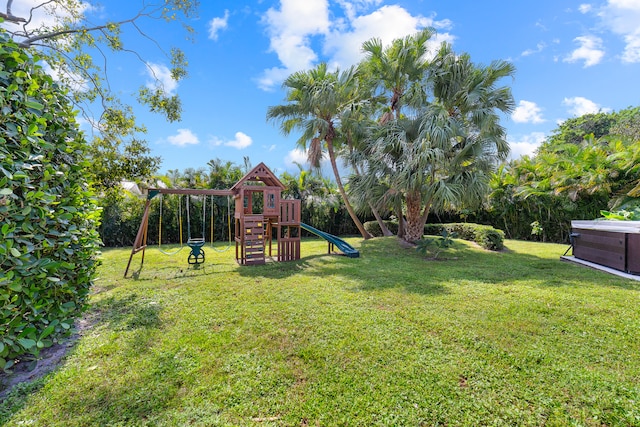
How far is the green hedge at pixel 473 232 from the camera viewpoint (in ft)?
32.0

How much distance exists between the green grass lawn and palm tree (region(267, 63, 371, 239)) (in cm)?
733

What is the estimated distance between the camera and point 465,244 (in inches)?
415

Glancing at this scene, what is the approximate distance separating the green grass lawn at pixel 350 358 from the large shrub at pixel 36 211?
52cm

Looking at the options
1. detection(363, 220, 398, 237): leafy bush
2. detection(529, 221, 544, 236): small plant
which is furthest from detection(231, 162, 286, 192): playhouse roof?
detection(529, 221, 544, 236): small plant

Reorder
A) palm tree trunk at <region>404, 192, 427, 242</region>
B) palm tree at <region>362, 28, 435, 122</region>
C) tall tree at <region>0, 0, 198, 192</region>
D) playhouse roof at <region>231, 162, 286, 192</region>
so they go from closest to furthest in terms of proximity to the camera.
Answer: tall tree at <region>0, 0, 198, 192</region> → playhouse roof at <region>231, 162, 286, 192</region> → palm tree trunk at <region>404, 192, 427, 242</region> → palm tree at <region>362, 28, 435, 122</region>

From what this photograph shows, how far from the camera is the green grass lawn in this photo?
1964 millimetres

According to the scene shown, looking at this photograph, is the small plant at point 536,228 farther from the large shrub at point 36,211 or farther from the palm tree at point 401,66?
the large shrub at point 36,211

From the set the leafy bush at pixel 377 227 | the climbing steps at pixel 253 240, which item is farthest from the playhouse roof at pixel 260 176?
the leafy bush at pixel 377 227

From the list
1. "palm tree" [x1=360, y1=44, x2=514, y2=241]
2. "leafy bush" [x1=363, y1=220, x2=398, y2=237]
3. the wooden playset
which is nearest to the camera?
the wooden playset

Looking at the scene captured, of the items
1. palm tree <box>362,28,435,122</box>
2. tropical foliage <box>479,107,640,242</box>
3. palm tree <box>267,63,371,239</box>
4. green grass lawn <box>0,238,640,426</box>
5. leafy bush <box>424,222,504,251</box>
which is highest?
palm tree <box>362,28,435,122</box>

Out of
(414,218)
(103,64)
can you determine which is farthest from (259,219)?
(414,218)

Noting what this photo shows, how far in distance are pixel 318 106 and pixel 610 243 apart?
9.18m

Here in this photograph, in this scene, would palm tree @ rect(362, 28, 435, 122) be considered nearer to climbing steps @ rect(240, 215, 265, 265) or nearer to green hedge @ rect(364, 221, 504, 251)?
green hedge @ rect(364, 221, 504, 251)

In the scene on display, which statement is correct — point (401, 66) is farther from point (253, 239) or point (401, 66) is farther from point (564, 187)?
point (253, 239)
